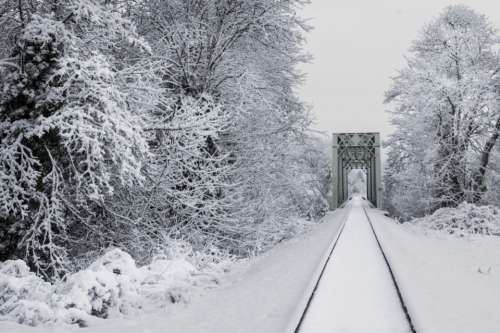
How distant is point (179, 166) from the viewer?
8766 millimetres

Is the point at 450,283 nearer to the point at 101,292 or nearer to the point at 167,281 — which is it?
the point at 167,281

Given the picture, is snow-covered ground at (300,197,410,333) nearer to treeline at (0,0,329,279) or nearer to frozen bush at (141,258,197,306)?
Result: frozen bush at (141,258,197,306)

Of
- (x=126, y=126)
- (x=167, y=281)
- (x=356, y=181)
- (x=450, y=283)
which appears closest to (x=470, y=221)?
(x=450, y=283)

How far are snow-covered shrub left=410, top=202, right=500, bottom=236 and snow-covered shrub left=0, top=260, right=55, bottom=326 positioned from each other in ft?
35.5

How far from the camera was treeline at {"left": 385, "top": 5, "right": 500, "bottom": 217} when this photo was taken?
52.2 ft

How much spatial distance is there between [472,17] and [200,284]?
19.9m

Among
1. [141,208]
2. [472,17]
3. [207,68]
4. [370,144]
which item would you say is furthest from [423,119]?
[370,144]

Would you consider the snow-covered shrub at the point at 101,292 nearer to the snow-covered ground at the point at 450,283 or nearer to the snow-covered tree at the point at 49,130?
the snow-covered tree at the point at 49,130

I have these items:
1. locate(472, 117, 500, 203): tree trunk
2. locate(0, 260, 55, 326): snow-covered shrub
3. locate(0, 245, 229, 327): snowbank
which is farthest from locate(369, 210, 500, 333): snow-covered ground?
locate(472, 117, 500, 203): tree trunk

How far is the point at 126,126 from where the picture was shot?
6188mm

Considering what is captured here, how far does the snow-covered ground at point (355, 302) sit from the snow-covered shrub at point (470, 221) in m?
6.77

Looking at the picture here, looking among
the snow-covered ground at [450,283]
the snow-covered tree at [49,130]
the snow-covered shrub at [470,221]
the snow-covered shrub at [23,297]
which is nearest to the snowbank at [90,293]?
the snow-covered shrub at [23,297]

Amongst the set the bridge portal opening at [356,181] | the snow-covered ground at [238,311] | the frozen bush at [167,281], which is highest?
the frozen bush at [167,281]

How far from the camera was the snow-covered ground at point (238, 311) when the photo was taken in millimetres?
3754
